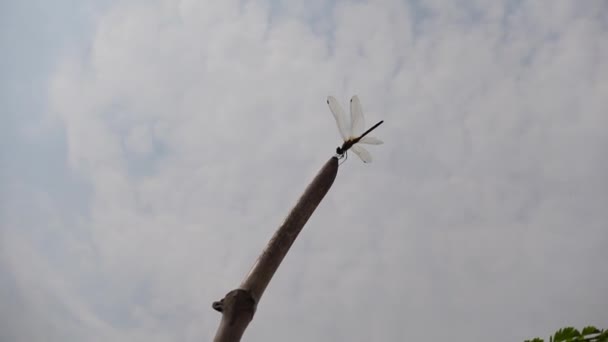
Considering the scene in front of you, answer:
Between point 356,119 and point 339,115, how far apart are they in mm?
338

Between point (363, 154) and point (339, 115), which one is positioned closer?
point (339, 115)

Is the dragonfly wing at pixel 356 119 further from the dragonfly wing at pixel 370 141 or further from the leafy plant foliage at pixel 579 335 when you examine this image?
the leafy plant foliage at pixel 579 335

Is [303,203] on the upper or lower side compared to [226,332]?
upper

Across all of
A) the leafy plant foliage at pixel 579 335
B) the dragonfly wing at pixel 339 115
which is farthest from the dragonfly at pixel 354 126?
the leafy plant foliage at pixel 579 335

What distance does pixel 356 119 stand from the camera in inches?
223

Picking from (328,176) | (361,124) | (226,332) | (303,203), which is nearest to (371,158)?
(361,124)

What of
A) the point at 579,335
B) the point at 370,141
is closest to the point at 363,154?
the point at 370,141

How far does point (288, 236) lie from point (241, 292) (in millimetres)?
548

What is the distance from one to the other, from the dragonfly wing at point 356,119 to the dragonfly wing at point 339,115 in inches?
6.5

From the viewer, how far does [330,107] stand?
18.4 feet

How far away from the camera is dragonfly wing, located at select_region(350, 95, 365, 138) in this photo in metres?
5.48

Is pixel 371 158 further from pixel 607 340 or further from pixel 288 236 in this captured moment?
pixel 607 340

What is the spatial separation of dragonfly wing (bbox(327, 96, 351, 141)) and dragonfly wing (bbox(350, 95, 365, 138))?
0.16 m

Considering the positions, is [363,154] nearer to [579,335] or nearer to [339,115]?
[339,115]
